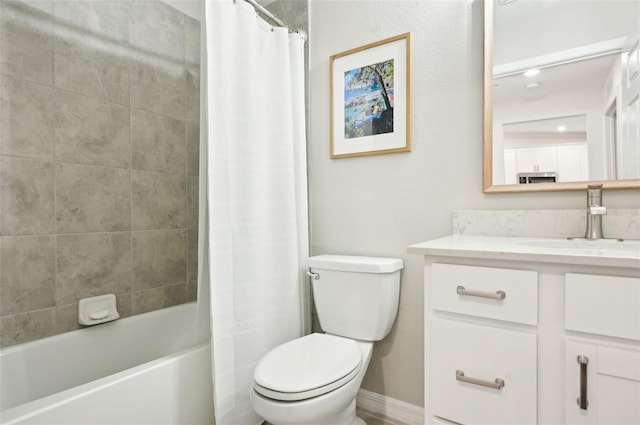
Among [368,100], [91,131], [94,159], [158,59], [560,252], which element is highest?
[158,59]

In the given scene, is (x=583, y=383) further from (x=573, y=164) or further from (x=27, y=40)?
(x=27, y=40)

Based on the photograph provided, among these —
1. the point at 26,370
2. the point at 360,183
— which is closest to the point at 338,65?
the point at 360,183

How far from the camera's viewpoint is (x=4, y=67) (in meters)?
1.41

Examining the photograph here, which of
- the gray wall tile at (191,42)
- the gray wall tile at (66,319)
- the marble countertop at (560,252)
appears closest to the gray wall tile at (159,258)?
the gray wall tile at (66,319)

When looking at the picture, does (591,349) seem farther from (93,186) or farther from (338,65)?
(93,186)

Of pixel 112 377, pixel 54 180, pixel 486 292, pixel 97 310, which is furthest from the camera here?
pixel 97 310

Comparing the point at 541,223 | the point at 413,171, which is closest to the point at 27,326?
the point at 413,171

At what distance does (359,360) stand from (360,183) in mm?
903

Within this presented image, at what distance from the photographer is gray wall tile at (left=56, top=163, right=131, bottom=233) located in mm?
1581

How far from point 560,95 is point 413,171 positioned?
2.15 ft

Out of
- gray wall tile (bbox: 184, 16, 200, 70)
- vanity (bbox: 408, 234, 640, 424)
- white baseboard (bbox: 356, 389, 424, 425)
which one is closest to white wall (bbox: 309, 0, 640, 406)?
white baseboard (bbox: 356, 389, 424, 425)

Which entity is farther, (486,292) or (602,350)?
(486,292)

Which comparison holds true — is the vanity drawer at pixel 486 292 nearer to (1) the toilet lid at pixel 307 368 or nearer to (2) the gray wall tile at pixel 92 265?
(1) the toilet lid at pixel 307 368

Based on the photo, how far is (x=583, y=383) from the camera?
2.88 feet
